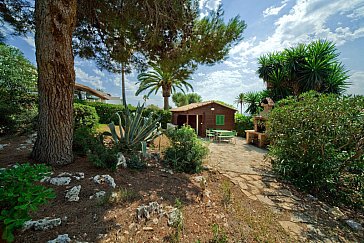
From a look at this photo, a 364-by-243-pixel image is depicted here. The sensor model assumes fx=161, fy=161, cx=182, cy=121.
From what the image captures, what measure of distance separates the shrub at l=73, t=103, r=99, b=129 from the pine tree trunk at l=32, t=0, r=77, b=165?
8.71ft

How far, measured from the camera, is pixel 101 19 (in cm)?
424

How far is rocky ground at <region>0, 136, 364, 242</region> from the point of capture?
1.64 meters

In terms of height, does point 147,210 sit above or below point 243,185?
above

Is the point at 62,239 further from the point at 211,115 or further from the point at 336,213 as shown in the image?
the point at 211,115

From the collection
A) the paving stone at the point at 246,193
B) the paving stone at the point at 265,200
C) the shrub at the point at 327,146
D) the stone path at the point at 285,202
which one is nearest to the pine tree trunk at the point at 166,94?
the stone path at the point at 285,202

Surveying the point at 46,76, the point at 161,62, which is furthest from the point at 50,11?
the point at 161,62

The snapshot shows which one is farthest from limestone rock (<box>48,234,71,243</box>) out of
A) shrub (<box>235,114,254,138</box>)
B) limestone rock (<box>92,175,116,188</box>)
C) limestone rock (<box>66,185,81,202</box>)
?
shrub (<box>235,114,254,138</box>)

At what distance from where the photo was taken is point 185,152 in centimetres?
366

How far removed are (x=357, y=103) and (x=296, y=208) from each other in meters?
2.33

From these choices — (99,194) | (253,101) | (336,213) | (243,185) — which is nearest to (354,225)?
(336,213)

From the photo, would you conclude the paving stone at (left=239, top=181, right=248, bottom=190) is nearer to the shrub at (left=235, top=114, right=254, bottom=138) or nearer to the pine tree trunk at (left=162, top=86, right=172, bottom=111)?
the shrub at (left=235, top=114, right=254, bottom=138)

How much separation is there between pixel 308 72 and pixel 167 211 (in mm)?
15077

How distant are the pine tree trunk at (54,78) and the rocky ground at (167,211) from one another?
409 millimetres

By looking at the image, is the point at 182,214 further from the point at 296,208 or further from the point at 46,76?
the point at 46,76
